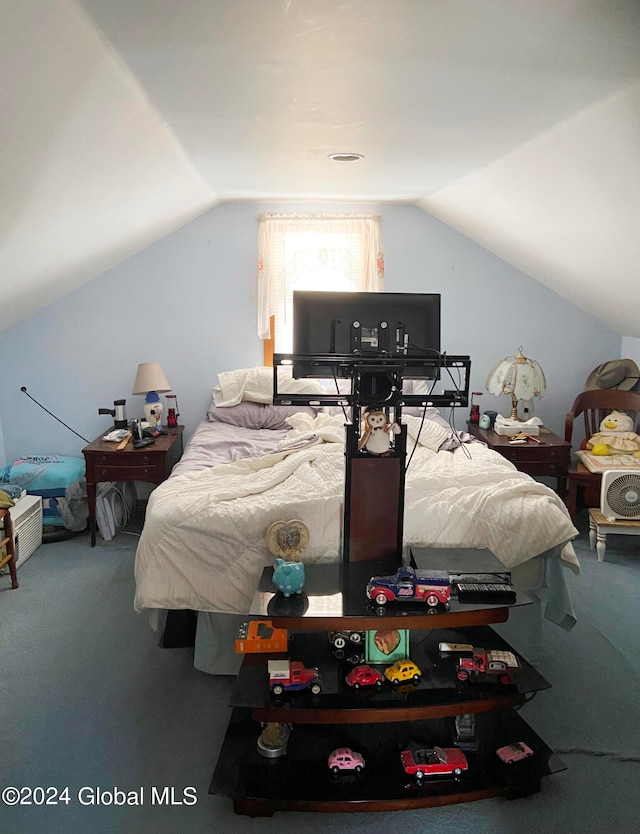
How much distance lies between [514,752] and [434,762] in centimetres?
27

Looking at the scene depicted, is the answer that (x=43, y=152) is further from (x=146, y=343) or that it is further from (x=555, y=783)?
(x=146, y=343)

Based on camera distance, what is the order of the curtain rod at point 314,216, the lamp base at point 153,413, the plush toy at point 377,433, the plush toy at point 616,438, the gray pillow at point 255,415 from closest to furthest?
the plush toy at point 377,433, the plush toy at point 616,438, the gray pillow at point 255,415, the lamp base at point 153,413, the curtain rod at point 314,216

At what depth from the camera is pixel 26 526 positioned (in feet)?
12.4

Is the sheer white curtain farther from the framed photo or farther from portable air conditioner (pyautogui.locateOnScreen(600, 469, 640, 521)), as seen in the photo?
the framed photo

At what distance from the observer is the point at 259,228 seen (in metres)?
4.54

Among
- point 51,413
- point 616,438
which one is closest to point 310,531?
point 616,438

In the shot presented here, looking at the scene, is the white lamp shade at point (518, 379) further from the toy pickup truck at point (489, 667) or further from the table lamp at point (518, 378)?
the toy pickup truck at point (489, 667)

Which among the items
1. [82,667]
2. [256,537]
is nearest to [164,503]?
[256,537]

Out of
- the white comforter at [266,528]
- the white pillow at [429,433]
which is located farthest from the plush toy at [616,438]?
the white comforter at [266,528]

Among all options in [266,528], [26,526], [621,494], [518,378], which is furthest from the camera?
[518,378]

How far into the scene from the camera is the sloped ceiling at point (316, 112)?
4.69 ft

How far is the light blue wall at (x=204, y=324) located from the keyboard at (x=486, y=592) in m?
2.84

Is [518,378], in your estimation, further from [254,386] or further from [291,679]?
[291,679]

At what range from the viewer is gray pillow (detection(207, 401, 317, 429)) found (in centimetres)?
422
